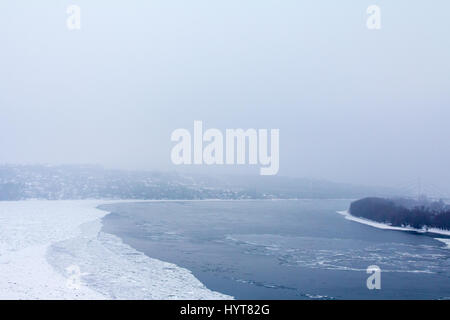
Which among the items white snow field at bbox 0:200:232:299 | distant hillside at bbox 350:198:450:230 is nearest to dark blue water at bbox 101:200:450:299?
white snow field at bbox 0:200:232:299

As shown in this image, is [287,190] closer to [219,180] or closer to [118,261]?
[219,180]

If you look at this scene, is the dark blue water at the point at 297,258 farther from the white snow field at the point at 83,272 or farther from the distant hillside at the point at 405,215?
the distant hillside at the point at 405,215

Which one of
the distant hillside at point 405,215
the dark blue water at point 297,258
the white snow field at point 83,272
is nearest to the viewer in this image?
the white snow field at point 83,272

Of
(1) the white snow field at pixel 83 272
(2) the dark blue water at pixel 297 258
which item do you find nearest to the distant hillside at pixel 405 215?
(2) the dark blue water at pixel 297 258

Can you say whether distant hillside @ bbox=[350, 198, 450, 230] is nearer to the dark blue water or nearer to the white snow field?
the dark blue water

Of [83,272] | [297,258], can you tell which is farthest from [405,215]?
[83,272]
